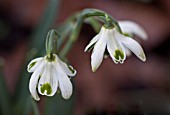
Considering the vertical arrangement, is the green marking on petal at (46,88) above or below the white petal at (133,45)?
below

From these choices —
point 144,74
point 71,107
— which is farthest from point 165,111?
point 144,74

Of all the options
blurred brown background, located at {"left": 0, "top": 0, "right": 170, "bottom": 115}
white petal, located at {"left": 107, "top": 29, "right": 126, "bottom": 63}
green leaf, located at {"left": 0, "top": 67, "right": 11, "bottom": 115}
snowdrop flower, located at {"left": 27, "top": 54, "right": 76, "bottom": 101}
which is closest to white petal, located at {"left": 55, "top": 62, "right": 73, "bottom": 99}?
snowdrop flower, located at {"left": 27, "top": 54, "right": 76, "bottom": 101}

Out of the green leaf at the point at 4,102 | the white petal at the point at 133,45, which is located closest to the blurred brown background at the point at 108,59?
the green leaf at the point at 4,102

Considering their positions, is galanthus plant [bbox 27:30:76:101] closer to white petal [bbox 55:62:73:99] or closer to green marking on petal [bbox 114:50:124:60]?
white petal [bbox 55:62:73:99]

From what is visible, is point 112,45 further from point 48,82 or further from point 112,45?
point 48,82

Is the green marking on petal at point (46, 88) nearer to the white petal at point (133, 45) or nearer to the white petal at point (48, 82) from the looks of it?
the white petal at point (48, 82)

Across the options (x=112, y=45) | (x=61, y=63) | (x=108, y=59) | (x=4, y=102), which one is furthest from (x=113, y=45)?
(x=108, y=59)
